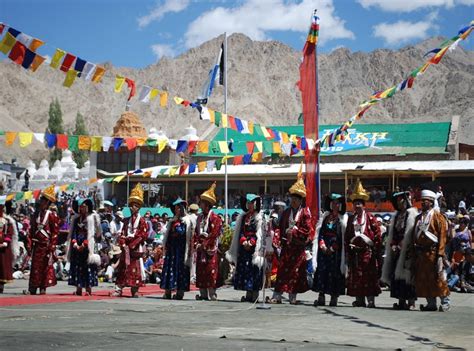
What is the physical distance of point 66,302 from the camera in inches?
552

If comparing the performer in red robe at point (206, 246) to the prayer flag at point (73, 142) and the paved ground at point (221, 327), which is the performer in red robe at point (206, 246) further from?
the prayer flag at point (73, 142)

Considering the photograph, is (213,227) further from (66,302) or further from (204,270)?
(66,302)

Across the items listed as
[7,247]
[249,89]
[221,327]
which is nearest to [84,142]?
[7,247]

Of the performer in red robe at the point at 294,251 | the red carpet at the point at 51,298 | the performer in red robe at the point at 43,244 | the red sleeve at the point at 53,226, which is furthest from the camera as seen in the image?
the red sleeve at the point at 53,226

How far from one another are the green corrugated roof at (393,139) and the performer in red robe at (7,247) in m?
29.5

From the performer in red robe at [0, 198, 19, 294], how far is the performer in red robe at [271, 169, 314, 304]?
5137 mm

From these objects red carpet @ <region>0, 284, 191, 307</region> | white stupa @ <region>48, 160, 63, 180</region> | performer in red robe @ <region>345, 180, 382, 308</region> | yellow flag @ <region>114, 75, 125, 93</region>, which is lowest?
red carpet @ <region>0, 284, 191, 307</region>

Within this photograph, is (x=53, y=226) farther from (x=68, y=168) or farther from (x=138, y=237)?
(x=68, y=168)

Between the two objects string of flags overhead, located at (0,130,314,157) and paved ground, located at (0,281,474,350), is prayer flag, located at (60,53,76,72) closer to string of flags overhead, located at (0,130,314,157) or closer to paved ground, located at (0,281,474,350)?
string of flags overhead, located at (0,130,314,157)

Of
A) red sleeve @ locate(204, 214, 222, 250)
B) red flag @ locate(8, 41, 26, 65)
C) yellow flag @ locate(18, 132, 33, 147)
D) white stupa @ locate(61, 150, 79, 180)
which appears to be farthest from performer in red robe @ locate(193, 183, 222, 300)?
white stupa @ locate(61, 150, 79, 180)

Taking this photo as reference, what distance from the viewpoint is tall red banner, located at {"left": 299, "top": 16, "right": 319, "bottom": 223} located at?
62.7ft

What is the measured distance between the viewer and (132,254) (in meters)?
16.0

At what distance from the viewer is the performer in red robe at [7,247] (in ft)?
53.6

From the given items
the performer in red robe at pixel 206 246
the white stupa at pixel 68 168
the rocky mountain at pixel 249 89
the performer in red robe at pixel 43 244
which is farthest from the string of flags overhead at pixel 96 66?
the rocky mountain at pixel 249 89
